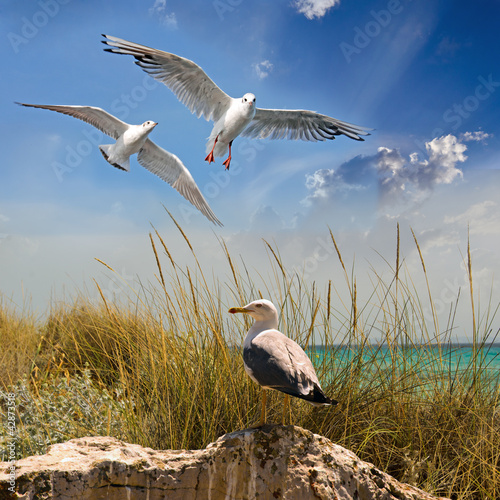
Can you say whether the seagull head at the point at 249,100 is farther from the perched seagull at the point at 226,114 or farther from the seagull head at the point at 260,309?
the seagull head at the point at 260,309

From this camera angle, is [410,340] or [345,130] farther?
[345,130]

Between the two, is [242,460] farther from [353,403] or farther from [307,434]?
[353,403]

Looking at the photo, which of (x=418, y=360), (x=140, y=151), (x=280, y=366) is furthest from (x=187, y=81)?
(x=280, y=366)

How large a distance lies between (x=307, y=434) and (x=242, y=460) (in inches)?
11.7

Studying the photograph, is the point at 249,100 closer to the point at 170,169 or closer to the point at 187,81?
the point at 187,81

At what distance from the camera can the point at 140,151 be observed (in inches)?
271

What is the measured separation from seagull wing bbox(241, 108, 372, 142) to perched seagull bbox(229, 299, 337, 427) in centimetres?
502

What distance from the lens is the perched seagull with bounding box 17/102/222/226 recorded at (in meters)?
6.43

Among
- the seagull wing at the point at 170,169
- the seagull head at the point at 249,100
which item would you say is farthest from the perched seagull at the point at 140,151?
the seagull head at the point at 249,100

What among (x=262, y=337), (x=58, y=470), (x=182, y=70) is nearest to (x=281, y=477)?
(x=262, y=337)

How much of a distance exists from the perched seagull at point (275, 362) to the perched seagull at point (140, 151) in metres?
4.26

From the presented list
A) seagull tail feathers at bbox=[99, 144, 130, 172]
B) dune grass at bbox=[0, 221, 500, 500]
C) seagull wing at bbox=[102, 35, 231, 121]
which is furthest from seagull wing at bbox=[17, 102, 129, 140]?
dune grass at bbox=[0, 221, 500, 500]

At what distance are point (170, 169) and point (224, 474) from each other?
5.45 metres

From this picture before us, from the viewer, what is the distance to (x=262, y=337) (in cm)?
195
